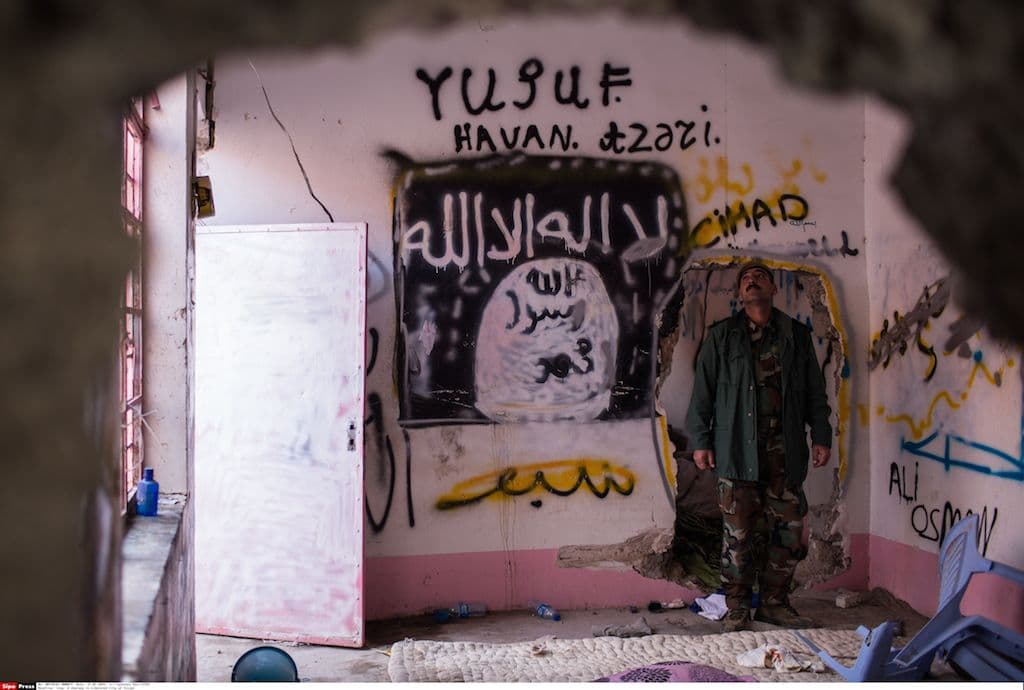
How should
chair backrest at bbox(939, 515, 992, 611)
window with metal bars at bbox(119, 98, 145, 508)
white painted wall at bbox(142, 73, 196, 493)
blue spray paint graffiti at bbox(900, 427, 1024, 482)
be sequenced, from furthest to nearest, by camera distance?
blue spray paint graffiti at bbox(900, 427, 1024, 482)
chair backrest at bbox(939, 515, 992, 611)
white painted wall at bbox(142, 73, 196, 493)
window with metal bars at bbox(119, 98, 145, 508)

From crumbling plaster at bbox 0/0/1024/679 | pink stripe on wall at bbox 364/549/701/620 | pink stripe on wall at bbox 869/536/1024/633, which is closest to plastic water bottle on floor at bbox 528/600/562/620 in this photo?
pink stripe on wall at bbox 364/549/701/620

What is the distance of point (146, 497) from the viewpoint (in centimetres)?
317

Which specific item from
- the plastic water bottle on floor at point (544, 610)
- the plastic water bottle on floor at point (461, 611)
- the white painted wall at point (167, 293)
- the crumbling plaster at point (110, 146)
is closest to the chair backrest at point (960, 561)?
the plastic water bottle on floor at point (544, 610)

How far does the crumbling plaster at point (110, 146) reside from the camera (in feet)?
2.03

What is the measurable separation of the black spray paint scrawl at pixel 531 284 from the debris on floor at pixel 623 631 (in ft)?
3.92

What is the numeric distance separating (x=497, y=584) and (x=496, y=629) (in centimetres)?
36

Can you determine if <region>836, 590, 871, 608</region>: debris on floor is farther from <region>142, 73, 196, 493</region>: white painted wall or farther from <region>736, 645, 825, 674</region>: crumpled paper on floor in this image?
<region>142, 73, 196, 493</region>: white painted wall

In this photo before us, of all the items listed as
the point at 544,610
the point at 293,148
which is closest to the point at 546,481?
the point at 544,610

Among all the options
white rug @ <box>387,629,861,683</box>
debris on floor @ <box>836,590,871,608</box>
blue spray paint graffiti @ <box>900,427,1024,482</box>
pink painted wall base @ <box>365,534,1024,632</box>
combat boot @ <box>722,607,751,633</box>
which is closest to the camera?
white rug @ <box>387,629,861,683</box>

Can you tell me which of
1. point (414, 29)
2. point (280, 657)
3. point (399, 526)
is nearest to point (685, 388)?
point (399, 526)

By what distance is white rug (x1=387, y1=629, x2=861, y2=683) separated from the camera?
4133mm

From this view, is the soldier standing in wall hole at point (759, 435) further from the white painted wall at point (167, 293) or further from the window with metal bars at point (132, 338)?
the window with metal bars at point (132, 338)

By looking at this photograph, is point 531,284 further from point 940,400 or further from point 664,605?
point 940,400

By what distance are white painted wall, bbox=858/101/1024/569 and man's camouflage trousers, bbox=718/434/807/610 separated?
699mm
